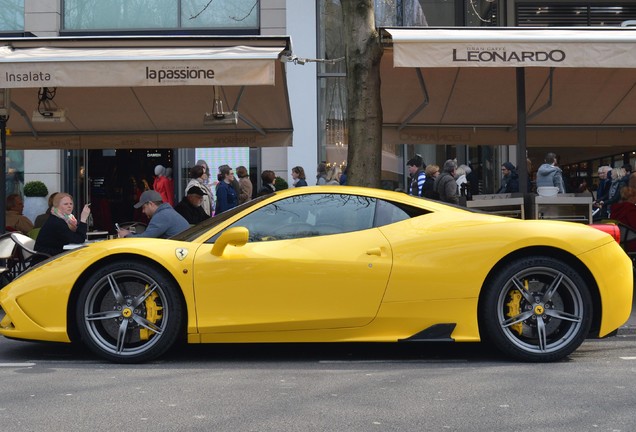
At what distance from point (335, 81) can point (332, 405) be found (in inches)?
574

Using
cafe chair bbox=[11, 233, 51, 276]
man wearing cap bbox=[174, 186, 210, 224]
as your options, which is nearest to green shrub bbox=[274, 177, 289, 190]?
man wearing cap bbox=[174, 186, 210, 224]

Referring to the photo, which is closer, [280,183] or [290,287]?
[290,287]

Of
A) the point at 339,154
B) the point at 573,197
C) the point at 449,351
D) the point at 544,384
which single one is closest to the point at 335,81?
the point at 339,154

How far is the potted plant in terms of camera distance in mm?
19047

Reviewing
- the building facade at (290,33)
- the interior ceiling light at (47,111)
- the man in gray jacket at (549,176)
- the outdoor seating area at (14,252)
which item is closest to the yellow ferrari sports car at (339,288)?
the outdoor seating area at (14,252)

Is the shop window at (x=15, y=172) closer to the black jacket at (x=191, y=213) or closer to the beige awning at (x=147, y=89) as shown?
the beige awning at (x=147, y=89)

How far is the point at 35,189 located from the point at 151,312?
1338 cm

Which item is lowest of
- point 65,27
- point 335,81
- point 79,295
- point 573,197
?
point 79,295

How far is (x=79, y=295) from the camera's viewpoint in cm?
659

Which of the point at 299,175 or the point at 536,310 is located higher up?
the point at 299,175

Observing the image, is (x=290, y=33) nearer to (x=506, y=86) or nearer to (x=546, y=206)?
(x=506, y=86)

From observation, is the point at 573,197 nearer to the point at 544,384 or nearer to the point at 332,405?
the point at 544,384

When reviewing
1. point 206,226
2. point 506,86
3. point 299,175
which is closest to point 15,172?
point 299,175

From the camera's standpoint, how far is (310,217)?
6.74 m
